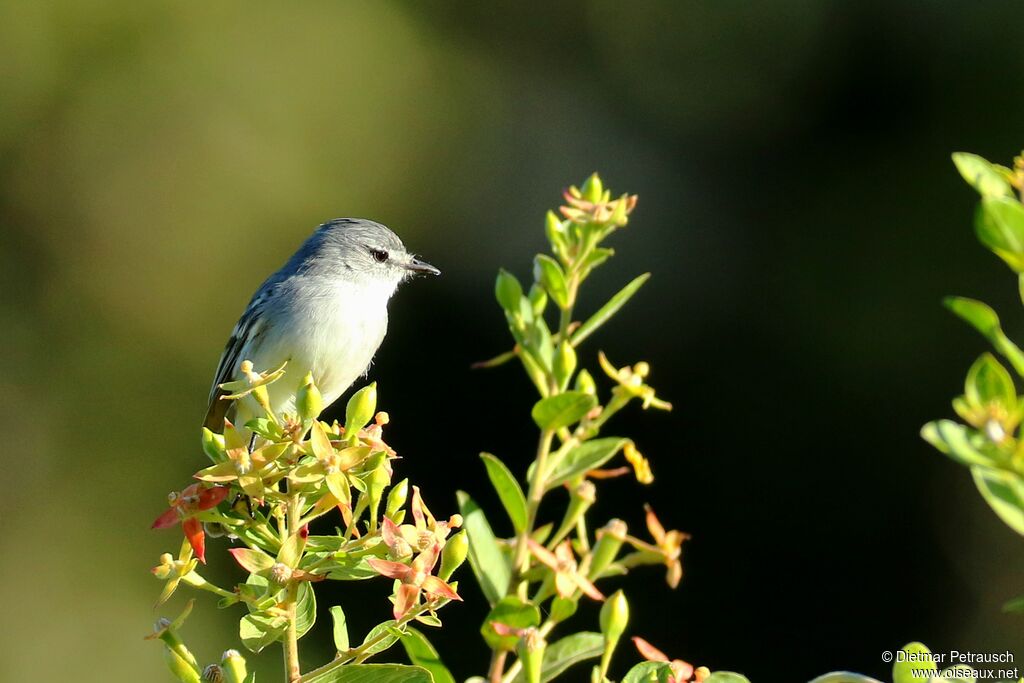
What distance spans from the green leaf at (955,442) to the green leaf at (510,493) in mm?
507

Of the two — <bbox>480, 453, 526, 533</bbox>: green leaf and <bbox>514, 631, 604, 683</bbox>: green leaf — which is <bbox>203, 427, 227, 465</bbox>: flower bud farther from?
<bbox>514, 631, 604, 683</bbox>: green leaf

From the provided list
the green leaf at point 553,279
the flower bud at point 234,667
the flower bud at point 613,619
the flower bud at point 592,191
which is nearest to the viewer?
the flower bud at point 234,667

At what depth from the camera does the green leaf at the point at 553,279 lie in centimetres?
122

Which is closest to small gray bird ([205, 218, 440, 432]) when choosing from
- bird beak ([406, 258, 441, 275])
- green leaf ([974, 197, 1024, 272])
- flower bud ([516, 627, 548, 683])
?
bird beak ([406, 258, 441, 275])

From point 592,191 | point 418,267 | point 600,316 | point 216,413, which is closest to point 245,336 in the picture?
point 216,413

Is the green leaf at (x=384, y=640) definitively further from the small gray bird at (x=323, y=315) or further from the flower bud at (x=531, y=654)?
the small gray bird at (x=323, y=315)

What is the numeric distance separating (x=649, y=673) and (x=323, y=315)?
2.33 meters

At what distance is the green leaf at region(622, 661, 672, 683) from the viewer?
40.0 inches

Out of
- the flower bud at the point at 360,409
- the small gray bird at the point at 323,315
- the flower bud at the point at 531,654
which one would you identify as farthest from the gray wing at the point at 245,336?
the flower bud at the point at 531,654

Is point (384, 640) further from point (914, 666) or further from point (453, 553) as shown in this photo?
point (914, 666)

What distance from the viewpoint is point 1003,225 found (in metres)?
0.77

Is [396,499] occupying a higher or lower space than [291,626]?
higher

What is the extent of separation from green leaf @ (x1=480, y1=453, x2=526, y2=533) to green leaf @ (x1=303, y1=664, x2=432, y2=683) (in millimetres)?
172

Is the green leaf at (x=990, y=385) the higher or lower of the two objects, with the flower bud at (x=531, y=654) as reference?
higher
